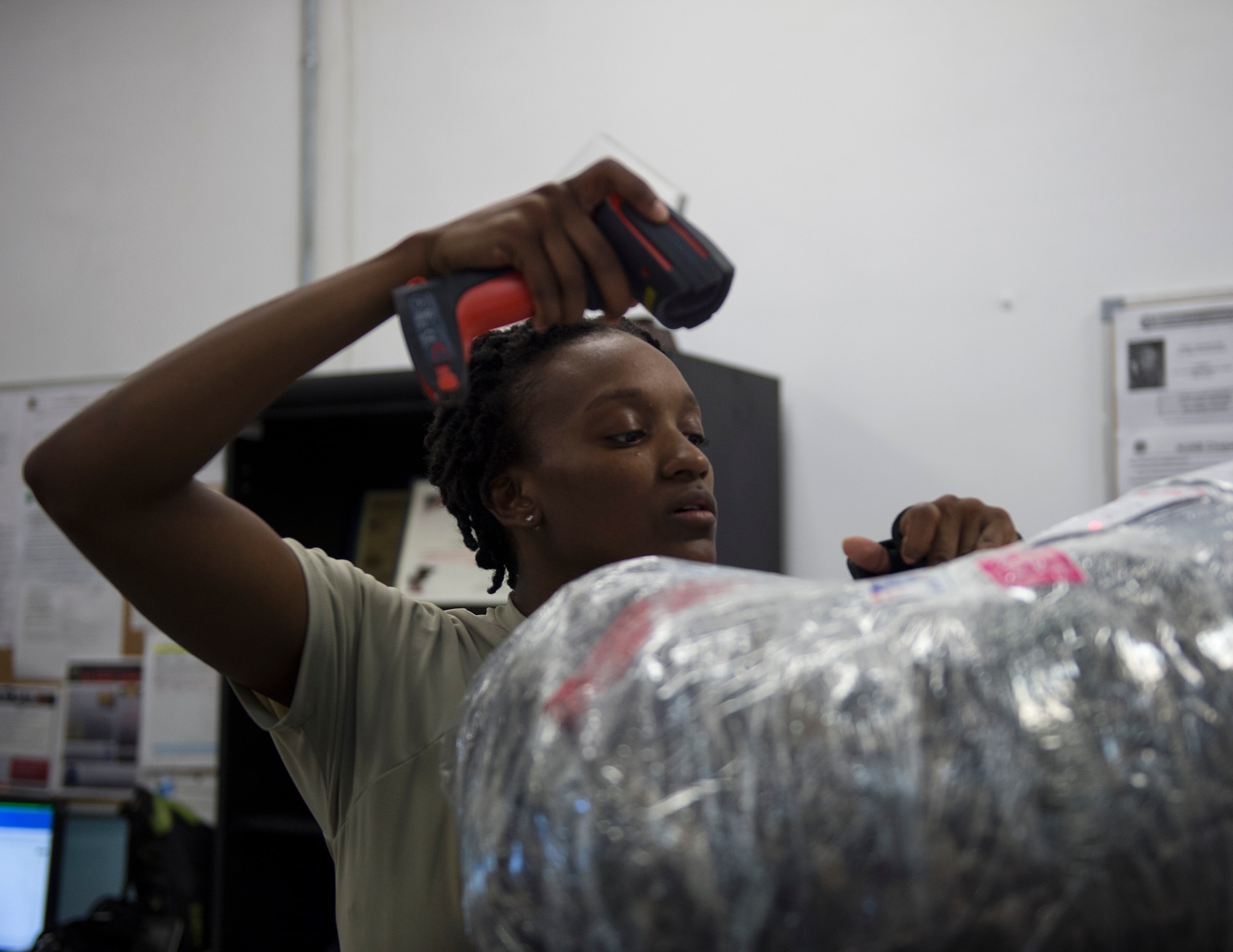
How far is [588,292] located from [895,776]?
36cm

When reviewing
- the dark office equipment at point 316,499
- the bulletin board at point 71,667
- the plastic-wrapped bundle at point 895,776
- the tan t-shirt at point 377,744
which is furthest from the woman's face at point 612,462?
the bulletin board at point 71,667

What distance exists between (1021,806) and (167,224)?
2.51 m

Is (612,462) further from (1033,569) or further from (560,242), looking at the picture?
(1033,569)

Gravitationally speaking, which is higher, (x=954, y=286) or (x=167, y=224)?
(x=167, y=224)

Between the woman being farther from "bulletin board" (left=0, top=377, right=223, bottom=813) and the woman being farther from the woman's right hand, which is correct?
"bulletin board" (left=0, top=377, right=223, bottom=813)

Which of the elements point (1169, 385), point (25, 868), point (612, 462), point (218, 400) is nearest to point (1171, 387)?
point (1169, 385)

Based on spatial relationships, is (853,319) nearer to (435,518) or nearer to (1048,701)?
(435,518)

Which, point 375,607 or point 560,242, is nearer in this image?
point 560,242

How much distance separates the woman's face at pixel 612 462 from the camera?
32.1 inches

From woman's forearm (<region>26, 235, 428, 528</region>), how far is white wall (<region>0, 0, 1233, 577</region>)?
1399 mm

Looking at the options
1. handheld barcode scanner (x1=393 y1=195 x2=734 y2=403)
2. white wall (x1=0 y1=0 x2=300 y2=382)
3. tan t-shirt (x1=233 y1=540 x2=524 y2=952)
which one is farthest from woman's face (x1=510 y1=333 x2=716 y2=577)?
white wall (x1=0 y1=0 x2=300 y2=382)

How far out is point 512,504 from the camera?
90 cm

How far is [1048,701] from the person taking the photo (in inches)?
14.2

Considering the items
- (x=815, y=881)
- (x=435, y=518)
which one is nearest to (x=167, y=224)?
(x=435, y=518)
